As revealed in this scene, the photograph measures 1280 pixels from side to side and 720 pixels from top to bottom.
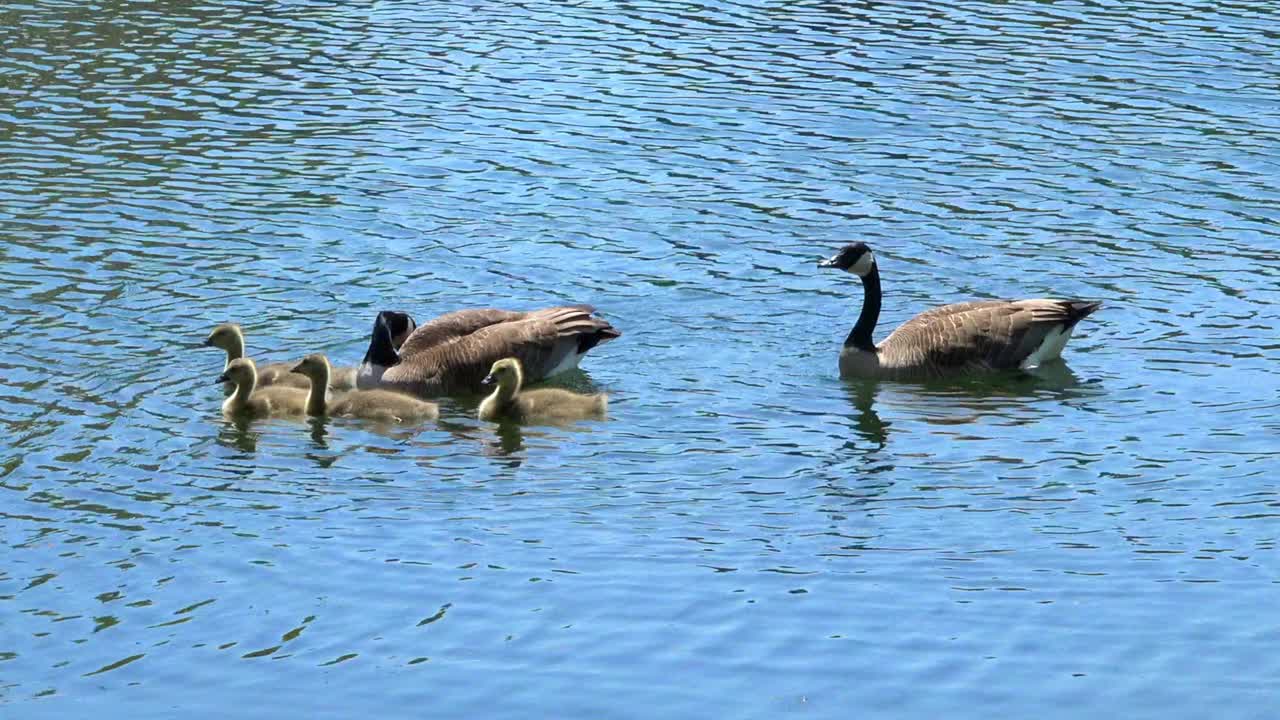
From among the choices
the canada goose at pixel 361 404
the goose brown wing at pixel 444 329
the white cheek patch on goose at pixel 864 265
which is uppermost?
the white cheek patch on goose at pixel 864 265

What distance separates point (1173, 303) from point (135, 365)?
31.1 feet

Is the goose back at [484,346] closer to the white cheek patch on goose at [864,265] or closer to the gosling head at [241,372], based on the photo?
the gosling head at [241,372]

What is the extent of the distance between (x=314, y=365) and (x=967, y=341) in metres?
5.61

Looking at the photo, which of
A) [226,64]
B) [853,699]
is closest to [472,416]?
[853,699]

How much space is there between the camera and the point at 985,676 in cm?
1103

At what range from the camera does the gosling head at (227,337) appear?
1662 centimetres

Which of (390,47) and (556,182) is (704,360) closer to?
(556,182)

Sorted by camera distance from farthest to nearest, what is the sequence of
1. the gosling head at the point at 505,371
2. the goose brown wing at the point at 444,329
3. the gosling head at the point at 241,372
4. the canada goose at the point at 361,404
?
the goose brown wing at the point at 444,329, the gosling head at the point at 505,371, the canada goose at the point at 361,404, the gosling head at the point at 241,372

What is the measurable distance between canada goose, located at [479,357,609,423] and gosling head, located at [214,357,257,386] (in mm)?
1841

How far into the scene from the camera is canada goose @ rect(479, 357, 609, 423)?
16.1 m

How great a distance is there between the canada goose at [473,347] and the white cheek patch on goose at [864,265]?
225 cm

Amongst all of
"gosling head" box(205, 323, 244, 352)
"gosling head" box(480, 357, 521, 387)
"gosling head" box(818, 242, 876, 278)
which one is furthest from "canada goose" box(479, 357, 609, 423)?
"gosling head" box(818, 242, 876, 278)

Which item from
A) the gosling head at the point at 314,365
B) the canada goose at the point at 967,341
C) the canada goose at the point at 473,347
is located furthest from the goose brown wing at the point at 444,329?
the canada goose at the point at 967,341

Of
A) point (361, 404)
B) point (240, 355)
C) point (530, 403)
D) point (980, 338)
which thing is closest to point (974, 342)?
point (980, 338)
